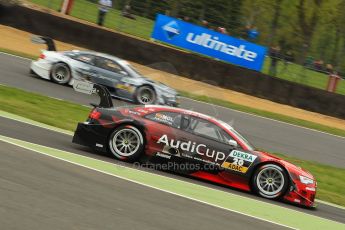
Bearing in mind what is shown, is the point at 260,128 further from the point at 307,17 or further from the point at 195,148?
the point at 307,17

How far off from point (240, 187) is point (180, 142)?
1256 mm

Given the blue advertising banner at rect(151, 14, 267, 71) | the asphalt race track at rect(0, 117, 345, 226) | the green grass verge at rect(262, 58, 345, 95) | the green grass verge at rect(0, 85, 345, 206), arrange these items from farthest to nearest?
the blue advertising banner at rect(151, 14, 267, 71)
the green grass verge at rect(262, 58, 345, 95)
the green grass verge at rect(0, 85, 345, 206)
the asphalt race track at rect(0, 117, 345, 226)

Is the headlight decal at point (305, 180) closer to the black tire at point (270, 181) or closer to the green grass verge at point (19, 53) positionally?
the black tire at point (270, 181)

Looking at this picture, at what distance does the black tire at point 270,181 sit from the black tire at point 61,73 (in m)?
9.69

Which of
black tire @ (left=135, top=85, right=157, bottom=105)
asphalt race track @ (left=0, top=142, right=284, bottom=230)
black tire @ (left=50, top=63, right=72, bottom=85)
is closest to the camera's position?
asphalt race track @ (left=0, top=142, right=284, bottom=230)

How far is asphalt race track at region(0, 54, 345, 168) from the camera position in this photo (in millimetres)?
16609

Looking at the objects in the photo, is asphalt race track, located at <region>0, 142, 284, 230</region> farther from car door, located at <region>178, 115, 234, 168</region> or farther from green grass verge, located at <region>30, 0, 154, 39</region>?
green grass verge, located at <region>30, 0, 154, 39</region>

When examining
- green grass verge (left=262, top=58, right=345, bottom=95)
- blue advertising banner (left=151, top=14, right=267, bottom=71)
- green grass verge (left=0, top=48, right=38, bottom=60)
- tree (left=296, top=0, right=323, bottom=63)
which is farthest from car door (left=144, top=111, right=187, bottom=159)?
tree (left=296, top=0, right=323, bottom=63)

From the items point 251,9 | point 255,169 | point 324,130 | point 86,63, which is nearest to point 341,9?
point 251,9

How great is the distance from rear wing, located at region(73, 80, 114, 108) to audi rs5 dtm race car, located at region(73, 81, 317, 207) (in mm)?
17

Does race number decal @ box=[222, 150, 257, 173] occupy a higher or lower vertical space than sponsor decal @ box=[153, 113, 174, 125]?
lower

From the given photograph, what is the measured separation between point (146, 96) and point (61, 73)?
2691 millimetres

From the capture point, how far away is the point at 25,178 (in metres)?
7.71

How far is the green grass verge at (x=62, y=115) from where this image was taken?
12883 millimetres
